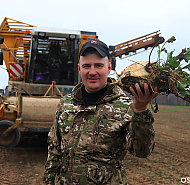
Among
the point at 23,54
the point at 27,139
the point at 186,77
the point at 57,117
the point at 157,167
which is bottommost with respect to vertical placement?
the point at 157,167

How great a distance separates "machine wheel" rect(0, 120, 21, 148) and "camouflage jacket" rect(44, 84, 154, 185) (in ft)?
10.4

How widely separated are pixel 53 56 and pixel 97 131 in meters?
5.62

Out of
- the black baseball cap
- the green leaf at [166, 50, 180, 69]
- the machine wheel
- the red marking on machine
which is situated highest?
the red marking on machine

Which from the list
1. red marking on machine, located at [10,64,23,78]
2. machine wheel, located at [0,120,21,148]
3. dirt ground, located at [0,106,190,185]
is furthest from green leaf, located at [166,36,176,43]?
red marking on machine, located at [10,64,23,78]

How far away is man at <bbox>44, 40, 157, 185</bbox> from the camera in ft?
4.86

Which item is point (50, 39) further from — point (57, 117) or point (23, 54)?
point (57, 117)

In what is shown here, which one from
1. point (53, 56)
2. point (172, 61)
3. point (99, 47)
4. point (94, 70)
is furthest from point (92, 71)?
point (53, 56)

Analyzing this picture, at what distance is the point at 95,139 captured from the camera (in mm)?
1624

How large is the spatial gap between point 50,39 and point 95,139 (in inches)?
228

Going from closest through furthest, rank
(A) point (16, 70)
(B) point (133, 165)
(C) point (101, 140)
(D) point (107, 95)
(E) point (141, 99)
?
1. (E) point (141, 99)
2. (C) point (101, 140)
3. (D) point (107, 95)
4. (B) point (133, 165)
5. (A) point (16, 70)

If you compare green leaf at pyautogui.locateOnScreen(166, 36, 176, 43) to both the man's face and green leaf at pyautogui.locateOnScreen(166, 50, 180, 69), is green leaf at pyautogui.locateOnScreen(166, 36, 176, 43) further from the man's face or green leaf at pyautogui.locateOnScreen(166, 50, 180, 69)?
the man's face

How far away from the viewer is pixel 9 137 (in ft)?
15.7

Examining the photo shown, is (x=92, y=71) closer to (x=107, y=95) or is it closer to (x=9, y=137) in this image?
(x=107, y=95)

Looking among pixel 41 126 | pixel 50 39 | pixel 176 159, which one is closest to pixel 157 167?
pixel 176 159
